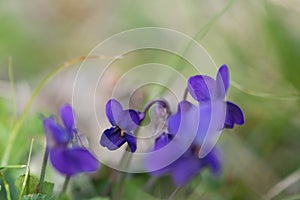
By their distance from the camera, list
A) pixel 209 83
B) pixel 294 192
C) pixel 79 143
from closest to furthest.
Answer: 1. pixel 209 83
2. pixel 79 143
3. pixel 294 192

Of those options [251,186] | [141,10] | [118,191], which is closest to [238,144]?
[251,186]

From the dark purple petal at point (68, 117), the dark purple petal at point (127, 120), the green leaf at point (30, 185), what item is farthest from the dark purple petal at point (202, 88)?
the green leaf at point (30, 185)

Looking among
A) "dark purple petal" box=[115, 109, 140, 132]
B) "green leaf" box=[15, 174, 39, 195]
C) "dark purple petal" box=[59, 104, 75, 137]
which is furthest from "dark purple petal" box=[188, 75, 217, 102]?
"green leaf" box=[15, 174, 39, 195]

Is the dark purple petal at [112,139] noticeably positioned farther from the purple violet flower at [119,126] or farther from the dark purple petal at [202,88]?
the dark purple petal at [202,88]

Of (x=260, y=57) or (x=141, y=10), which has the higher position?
(x=141, y=10)

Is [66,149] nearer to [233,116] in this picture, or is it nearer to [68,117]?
[68,117]

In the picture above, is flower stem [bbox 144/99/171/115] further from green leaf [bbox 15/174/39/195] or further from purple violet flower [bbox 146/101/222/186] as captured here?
green leaf [bbox 15/174/39/195]

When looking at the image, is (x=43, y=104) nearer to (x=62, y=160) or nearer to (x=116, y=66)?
(x=116, y=66)
